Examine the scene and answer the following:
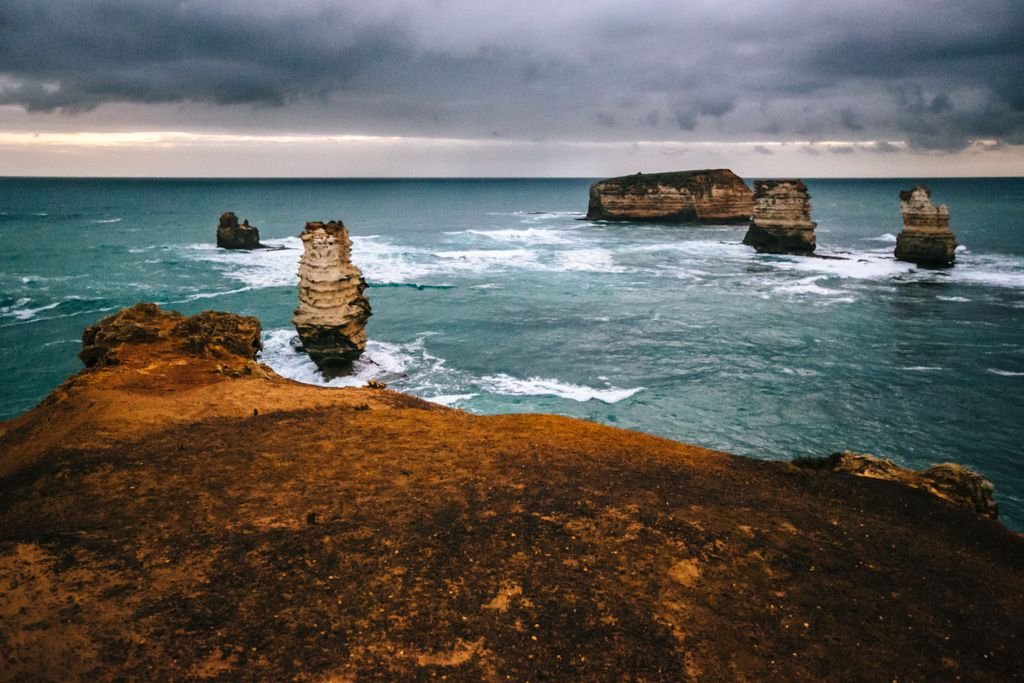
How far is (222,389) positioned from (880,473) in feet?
39.9

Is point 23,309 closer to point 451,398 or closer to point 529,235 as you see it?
point 451,398

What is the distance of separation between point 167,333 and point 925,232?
2149 inches

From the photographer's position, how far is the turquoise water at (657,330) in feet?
69.6

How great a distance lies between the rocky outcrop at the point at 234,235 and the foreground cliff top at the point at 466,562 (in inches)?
2115

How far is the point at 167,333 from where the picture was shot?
615 inches

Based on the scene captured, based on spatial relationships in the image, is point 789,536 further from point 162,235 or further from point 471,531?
point 162,235

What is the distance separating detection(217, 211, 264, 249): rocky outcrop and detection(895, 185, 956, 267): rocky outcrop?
185ft

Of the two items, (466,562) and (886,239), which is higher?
(886,239)

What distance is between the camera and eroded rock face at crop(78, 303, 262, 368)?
14.9m

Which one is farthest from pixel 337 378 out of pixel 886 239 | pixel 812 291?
pixel 886 239

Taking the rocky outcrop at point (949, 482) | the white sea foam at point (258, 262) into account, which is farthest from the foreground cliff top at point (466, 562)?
the white sea foam at point (258, 262)

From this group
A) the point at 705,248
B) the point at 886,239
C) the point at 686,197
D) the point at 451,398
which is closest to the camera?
the point at 451,398

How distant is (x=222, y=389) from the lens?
42.2ft

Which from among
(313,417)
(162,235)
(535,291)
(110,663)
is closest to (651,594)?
(110,663)
